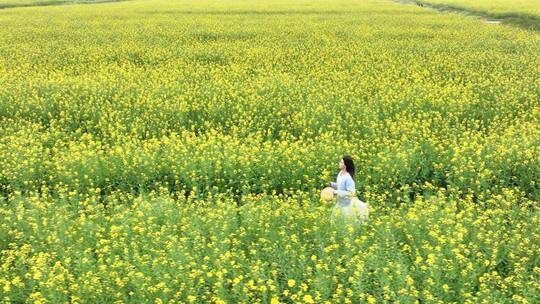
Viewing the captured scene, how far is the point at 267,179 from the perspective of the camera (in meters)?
10.3

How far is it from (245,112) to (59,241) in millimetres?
7269

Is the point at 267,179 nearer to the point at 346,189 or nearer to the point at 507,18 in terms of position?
the point at 346,189

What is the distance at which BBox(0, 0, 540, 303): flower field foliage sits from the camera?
6.42 metres

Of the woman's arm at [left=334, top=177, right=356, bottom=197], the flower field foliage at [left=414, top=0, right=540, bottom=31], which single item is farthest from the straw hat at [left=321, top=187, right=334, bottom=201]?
the flower field foliage at [left=414, top=0, right=540, bottom=31]

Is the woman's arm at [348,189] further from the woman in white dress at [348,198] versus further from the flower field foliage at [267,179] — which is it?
the flower field foliage at [267,179]

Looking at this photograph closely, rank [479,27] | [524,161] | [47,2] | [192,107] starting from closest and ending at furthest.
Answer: [524,161]
[192,107]
[479,27]
[47,2]

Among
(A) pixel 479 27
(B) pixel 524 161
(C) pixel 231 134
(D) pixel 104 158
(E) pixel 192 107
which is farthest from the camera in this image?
(A) pixel 479 27

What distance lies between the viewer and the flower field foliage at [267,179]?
253 inches

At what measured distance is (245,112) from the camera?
13836mm

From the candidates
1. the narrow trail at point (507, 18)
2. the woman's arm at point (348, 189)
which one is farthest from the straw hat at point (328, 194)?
the narrow trail at point (507, 18)

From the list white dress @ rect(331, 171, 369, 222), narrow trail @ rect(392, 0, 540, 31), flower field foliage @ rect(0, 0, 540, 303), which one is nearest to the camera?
flower field foliage @ rect(0, 0, 540, 303)

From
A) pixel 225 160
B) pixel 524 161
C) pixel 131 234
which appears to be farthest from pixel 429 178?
pixel 131 234

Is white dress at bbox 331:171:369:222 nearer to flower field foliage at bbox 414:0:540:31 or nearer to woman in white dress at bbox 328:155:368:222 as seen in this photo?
woman in white dress at bbox 328:155:368:222

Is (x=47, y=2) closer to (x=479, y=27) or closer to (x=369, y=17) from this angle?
(x=369, y=17)
